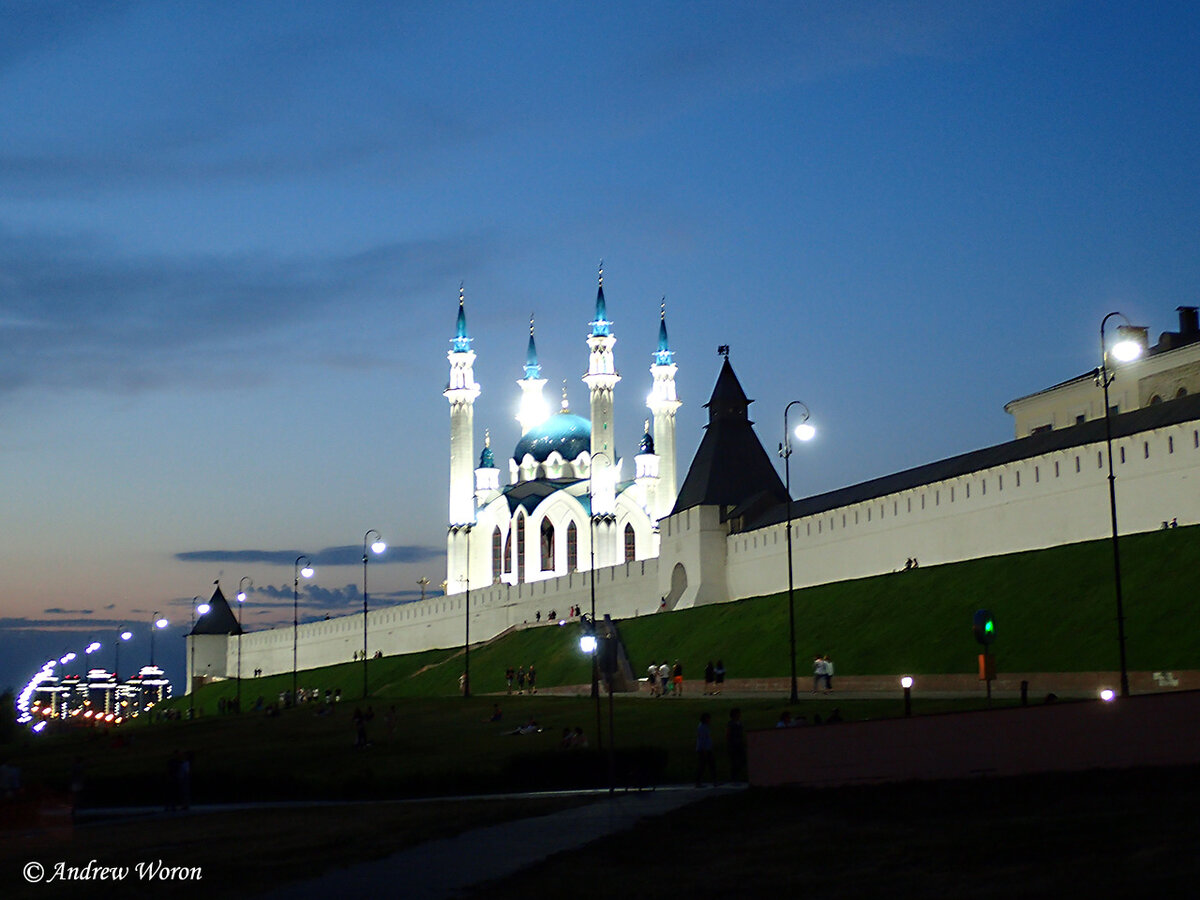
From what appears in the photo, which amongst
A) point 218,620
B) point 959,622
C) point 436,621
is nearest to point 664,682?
point 959,622

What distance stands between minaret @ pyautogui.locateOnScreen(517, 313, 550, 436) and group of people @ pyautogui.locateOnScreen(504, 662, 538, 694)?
176ft

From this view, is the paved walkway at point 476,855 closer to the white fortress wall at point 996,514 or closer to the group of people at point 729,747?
the group of people at point 729,747

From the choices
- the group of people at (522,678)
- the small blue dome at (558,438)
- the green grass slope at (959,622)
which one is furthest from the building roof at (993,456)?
the small blue dome at (558,438)

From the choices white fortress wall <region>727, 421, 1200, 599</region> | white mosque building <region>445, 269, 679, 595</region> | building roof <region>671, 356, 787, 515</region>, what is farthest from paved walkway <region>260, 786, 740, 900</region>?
white mosque building <region>445, 269, 679, 595</region>

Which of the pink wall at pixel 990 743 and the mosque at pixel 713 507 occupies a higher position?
the mosque at pixel 713 507

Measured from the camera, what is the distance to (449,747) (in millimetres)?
36688

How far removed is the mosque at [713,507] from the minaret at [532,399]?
10 centimetres

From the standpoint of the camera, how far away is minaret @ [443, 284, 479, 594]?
328ft

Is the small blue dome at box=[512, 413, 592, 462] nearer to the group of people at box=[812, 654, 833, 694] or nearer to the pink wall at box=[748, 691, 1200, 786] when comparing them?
the group of people at box=[812, 654, 833, 694]

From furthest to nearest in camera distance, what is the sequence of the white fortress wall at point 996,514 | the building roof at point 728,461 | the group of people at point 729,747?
the building roof at point 728,461, the white fortress wall at point 996,514, the group of people at point 729,747

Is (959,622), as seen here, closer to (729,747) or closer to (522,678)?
(729,747)

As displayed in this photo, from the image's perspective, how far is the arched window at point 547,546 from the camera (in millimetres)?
98938

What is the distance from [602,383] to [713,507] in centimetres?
3548

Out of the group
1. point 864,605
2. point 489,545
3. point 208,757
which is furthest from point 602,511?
point 208,757
